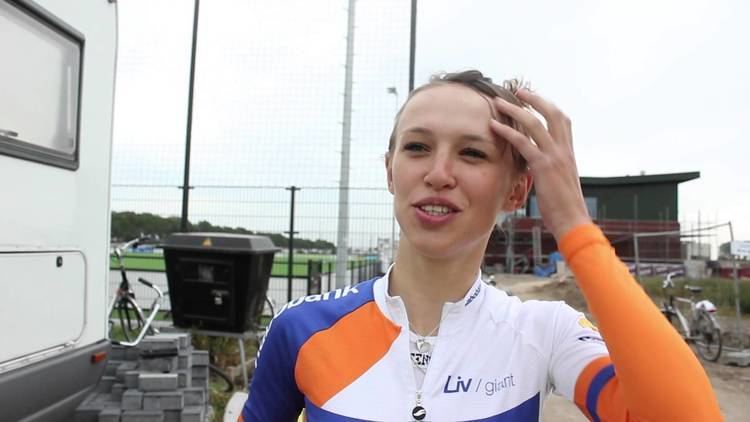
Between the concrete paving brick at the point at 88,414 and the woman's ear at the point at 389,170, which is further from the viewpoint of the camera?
the concrete paving brick at the point at 88,414

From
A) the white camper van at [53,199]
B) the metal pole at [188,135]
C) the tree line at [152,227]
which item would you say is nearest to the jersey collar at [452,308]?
the white camper van at [53,199]

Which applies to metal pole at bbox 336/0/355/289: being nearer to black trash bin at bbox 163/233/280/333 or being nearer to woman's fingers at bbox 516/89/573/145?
black trash bin at bbox 163/233/280/333

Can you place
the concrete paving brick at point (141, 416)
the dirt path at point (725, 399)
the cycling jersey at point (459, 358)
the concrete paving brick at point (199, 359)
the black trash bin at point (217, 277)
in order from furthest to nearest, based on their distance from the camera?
the dirt path at point (725, 399) → the black trash bin at point (217, 277) → the concrete paving brick at point (199, 359) → the concrete paving brick at point (141, 416) → the cycling jersey at point (459, 358)

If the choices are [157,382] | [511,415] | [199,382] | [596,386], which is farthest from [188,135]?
[596,386]

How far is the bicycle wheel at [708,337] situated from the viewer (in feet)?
25.4

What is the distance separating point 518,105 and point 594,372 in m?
0.55

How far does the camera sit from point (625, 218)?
27.9 m

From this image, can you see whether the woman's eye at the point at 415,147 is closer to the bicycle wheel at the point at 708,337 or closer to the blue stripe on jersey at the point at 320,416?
the blue stripe on jersey at the point at 320,416

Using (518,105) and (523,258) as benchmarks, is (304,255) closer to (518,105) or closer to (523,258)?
(518,105)

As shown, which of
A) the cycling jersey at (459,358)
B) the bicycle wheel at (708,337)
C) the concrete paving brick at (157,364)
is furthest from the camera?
the bicycle wheel at (708,337)

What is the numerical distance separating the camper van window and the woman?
84.5 inches

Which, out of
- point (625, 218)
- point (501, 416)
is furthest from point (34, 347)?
point (625, 218)

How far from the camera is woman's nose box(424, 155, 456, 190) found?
104 centimetres

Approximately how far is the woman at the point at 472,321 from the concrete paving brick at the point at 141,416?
9.28ft
